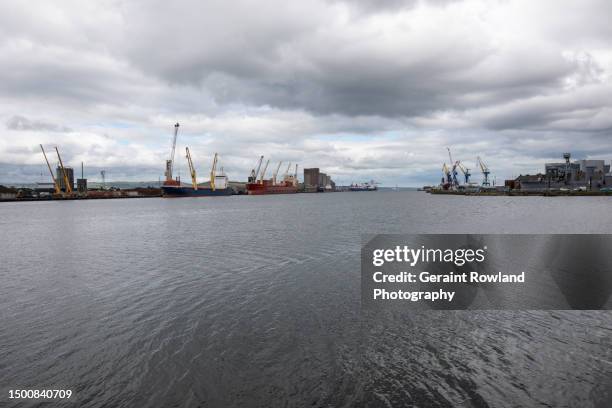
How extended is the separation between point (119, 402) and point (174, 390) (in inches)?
59.3

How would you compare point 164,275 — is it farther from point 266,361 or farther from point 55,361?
point 266,361

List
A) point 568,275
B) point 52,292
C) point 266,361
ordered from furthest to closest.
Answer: point 568,275, point 52,292, point 266,361

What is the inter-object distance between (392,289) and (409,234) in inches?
1079

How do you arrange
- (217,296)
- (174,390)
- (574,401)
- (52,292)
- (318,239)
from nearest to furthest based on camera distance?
(574,401), (174,390), (217,296), (52,292), (318,239)

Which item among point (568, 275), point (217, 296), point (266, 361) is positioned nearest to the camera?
point (266, 361)

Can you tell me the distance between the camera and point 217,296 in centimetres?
2048

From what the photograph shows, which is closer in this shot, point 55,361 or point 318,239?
point 55,361

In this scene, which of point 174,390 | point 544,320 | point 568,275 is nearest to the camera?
point 174,390

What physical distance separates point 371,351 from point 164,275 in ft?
60.2

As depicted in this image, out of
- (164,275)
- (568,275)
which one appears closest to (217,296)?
(164,275)

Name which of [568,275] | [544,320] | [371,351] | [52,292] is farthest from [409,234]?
[52,292]

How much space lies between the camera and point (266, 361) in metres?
12.5

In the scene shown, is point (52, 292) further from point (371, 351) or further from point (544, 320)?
point (544, 320)

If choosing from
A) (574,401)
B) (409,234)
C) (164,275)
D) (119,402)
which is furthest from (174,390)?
(409,234)
